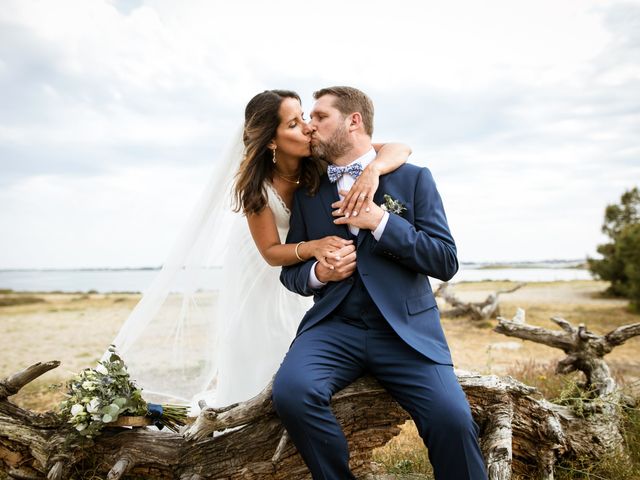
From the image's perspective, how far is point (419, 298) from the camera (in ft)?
11.2

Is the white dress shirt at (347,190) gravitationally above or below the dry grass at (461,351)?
above

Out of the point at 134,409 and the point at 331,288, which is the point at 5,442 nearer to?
the point at 134,409

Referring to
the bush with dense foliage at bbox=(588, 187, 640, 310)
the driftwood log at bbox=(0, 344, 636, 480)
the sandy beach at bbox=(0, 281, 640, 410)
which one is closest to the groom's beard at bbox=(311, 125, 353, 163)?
the driftwood log at bbox=(0, 344, 636, 480)

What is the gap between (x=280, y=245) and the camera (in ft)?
13.0

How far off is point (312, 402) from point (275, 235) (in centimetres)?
159

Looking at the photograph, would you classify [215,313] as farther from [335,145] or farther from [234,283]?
[335,145]

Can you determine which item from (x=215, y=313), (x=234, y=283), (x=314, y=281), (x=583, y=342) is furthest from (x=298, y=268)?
(x=583, y=342)

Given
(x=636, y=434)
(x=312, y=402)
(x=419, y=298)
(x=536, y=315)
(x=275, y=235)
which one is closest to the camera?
(x=312, y=402)

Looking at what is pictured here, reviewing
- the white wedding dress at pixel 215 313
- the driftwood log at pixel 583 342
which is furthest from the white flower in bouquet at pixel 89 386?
the driftwood log at pixel 583 342

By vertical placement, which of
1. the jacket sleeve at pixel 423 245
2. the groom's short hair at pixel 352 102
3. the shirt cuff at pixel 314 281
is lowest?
the shirt cuff at pixel 314 281

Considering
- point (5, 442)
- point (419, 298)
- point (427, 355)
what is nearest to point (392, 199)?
point (419, 298)

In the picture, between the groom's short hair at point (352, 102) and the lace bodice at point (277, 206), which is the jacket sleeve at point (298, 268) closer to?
the lace bodice at point (277, 206)

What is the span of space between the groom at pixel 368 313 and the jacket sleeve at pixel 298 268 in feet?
0.04

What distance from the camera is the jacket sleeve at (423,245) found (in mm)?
3219
